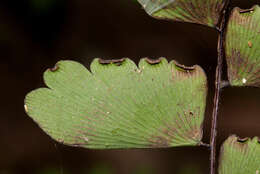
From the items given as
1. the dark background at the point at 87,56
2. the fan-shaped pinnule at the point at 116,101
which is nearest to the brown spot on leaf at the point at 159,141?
the fan-shaped pinnule at the point at 116,101

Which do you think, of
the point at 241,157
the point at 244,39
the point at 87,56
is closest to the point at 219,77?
the point at 244,39

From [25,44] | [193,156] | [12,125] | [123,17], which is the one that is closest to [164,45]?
[123,17]

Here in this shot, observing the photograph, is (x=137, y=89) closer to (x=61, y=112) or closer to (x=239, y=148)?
(x=61, y=112)

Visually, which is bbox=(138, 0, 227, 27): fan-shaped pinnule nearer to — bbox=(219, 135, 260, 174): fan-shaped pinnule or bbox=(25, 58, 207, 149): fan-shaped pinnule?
bbox=(25, 58, 207, 149): fan-shaped pinnule

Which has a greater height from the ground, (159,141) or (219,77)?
(219,77)

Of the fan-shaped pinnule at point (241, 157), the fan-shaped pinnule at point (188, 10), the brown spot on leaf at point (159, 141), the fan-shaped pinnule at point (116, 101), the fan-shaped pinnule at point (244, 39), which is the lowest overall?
the fan-shaped pinnule at point (241, 157)

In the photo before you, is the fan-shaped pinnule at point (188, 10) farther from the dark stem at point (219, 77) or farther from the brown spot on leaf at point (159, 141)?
the brown spot on leaf at point (159, 141)

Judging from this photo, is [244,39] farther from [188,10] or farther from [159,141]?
[159,141]

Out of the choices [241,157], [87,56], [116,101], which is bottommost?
[241,157]
